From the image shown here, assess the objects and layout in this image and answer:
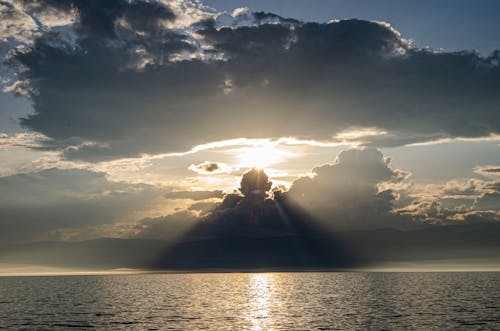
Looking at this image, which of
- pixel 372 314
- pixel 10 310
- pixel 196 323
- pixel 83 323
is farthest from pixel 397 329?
pixel 10 310

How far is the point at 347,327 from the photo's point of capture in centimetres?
10125

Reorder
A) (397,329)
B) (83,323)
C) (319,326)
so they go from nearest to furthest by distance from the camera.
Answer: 1. (397,329)
2. (319,326)
3. (83,323)

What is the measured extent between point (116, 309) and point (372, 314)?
74.7 metres

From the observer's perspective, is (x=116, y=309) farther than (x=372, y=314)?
Yes

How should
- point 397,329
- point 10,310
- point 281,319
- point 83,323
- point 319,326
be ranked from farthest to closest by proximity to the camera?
point 10,310, point 281,319, point 83,323, point 319,326, point 397,329

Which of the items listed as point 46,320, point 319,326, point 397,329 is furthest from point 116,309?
point 397,329

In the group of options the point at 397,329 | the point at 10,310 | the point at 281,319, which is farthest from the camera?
the point at 10,310

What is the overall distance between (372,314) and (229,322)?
1555 inches

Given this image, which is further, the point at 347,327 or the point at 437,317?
the point at 437,317

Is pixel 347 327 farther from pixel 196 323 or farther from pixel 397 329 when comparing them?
pixel 196 323

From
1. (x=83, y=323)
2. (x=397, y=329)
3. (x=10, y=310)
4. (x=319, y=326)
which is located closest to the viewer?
(x=397, y=329)

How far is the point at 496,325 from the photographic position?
100375 mm

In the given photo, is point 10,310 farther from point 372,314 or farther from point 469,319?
point 469,319

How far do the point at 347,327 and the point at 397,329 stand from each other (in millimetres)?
10161
